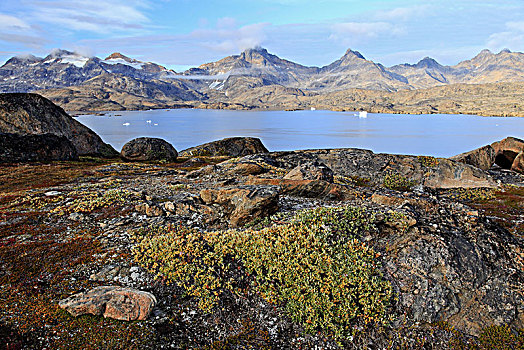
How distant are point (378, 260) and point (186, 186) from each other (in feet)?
46.1

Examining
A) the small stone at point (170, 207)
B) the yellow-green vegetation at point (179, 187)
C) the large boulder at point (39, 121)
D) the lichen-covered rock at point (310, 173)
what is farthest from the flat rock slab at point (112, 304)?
the large boulder at point (39, 121)

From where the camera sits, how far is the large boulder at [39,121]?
43344mm

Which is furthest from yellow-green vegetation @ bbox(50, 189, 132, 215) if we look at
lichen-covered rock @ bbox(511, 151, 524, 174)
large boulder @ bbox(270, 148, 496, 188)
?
lichen-covered rock @ bbox(511, 151, 524, 174)

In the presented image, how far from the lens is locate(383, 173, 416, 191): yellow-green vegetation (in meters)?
31.1

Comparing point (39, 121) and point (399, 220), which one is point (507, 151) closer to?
point (399, 220)

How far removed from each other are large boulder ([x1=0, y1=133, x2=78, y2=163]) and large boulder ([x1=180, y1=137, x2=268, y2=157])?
20988 mm

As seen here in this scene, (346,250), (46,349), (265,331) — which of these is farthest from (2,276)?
(346,250)

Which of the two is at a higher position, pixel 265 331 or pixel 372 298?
pixel 372 298

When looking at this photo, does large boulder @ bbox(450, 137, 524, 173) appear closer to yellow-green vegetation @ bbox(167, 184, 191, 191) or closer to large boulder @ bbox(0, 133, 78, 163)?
yellow-green vegetation @ bbox(167, 184, 191, 191)

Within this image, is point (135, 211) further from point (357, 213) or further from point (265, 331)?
point (357, 213)

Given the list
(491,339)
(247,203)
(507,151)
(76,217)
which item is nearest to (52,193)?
(76,217)

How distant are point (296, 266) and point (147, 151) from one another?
4504 centimetres

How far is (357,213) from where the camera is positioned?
12828 mm

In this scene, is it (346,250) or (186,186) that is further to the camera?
(186,186)
